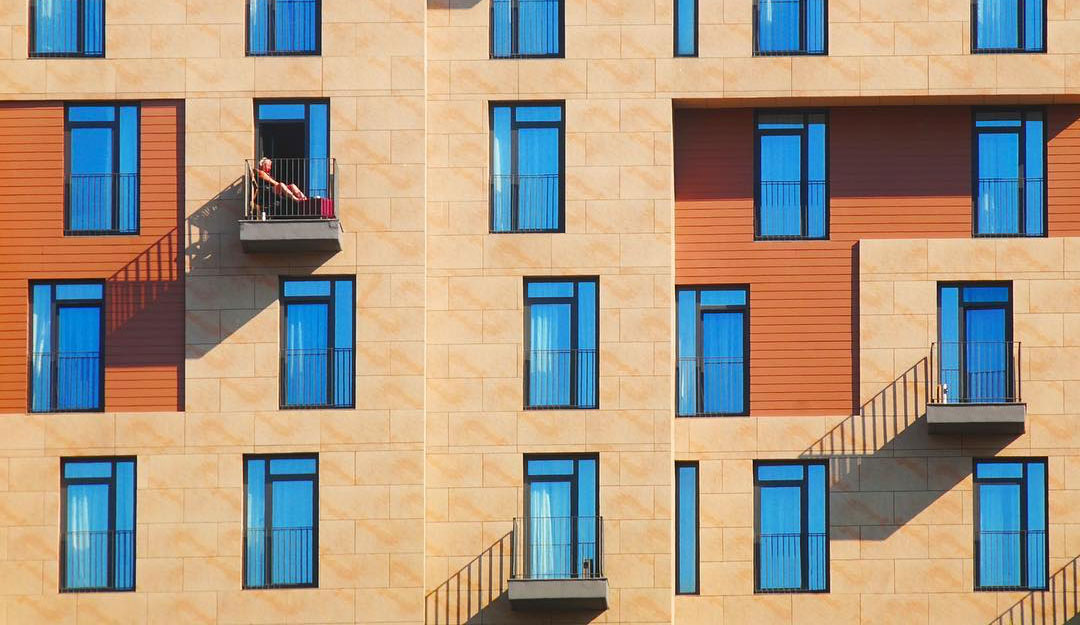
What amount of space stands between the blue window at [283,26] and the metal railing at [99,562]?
9.18 meters

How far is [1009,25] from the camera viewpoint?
120 feet

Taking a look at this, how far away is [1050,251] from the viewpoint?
36.3 m

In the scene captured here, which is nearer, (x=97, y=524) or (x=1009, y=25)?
(x=97, y=524)

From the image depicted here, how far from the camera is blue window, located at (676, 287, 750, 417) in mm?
36531

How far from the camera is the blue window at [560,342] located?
117 feet

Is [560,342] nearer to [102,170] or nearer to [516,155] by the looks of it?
[516,155]

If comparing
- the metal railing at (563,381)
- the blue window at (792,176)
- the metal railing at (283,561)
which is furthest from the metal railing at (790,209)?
the metal railing at (283,561)

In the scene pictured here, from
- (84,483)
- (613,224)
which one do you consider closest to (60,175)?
(84,483)

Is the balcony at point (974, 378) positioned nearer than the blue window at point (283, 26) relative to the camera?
Yes

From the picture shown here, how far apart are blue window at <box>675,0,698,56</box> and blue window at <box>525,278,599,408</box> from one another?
4.73 meters

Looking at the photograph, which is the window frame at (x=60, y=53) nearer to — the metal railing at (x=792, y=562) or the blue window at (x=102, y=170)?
the blue window at (x=102, y=170)

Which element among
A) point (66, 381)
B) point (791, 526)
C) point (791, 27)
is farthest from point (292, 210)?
point (791, 526)

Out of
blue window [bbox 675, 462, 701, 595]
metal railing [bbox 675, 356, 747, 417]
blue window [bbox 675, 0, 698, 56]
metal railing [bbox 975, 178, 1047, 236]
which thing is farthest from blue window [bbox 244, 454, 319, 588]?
metal railing [bbox 975, 178, 1047, 236]

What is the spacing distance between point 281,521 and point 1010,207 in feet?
48.4
